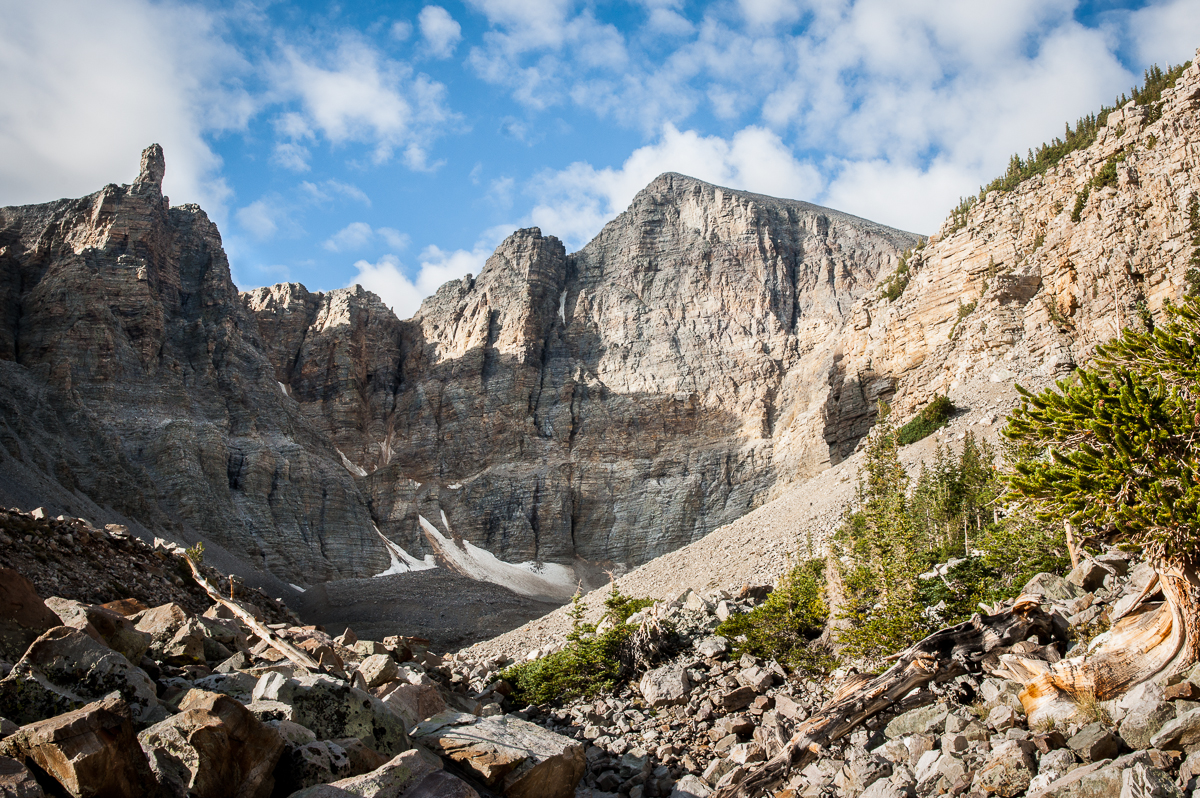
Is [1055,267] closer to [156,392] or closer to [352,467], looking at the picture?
[352,467]

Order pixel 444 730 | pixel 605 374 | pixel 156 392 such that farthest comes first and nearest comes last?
pixel 605 374 < pixel 156 392 < pixel 444 730

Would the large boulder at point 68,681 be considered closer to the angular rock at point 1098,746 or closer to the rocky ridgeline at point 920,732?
the rocky ridgeline at point 920,732

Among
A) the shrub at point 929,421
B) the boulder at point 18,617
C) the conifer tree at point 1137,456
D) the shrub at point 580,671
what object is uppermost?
the shrub at point 929,421

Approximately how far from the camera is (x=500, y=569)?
105 meters

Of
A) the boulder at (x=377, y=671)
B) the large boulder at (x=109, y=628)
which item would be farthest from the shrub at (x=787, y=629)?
the large boulder at (x=109, y=628)

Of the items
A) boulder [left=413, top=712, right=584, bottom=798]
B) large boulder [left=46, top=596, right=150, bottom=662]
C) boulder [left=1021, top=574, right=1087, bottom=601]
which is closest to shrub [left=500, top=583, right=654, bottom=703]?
boulder [left=413, top=712, right=584, bottom=798]

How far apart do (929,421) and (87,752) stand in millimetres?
63814

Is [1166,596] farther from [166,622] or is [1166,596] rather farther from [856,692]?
[166,622]

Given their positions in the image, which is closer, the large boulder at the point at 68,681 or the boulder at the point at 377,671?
the large boulder at the point at 68,681

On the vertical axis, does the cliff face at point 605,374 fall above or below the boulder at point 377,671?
above

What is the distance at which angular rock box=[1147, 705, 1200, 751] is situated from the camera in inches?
407

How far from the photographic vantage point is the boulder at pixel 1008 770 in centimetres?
1123

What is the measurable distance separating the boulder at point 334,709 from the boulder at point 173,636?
9.29 feet

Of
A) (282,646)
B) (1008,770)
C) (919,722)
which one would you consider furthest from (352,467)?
(1008,770)
